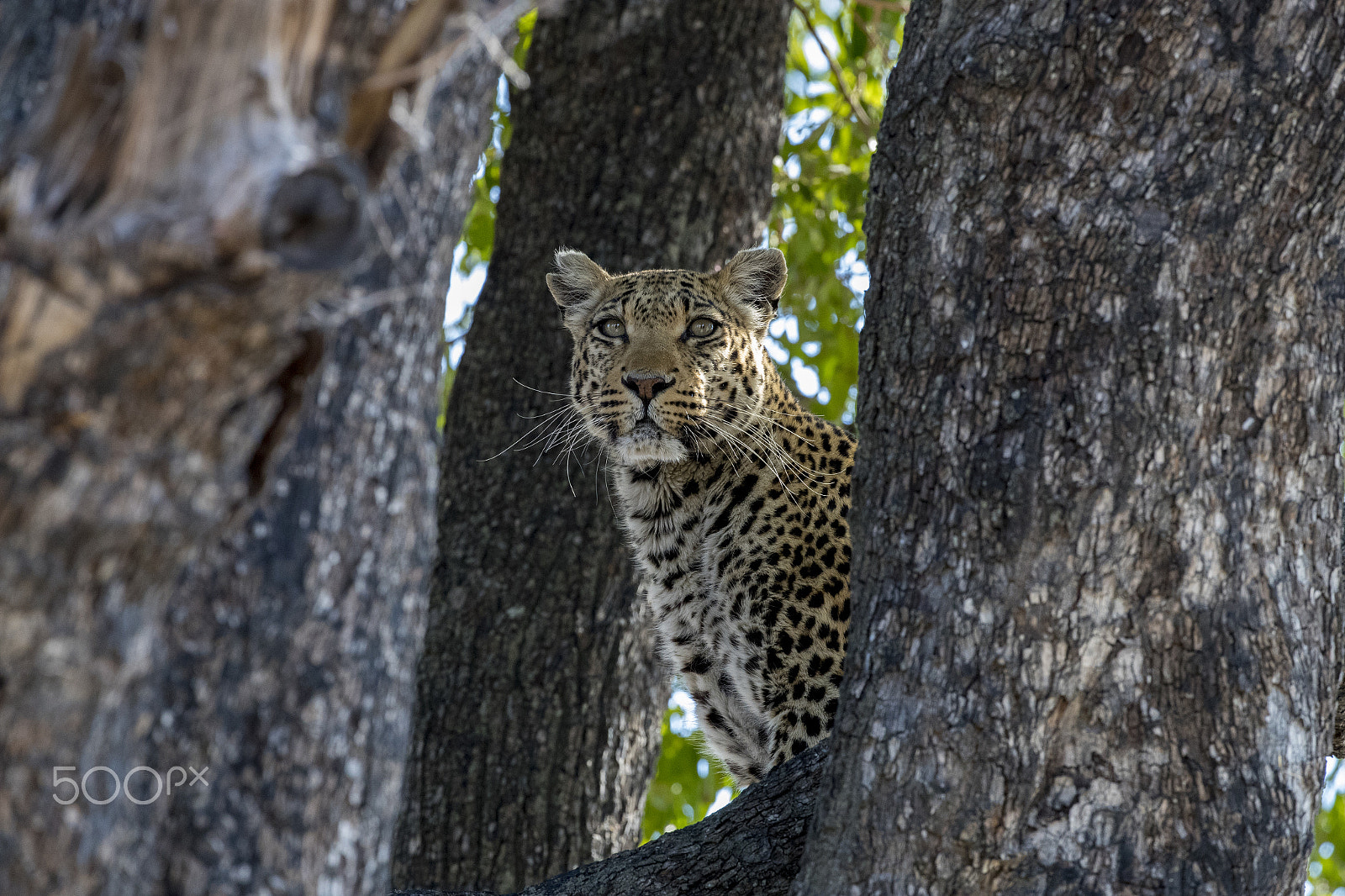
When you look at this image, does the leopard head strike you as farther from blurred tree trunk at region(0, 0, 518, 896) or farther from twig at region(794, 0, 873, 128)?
blurred tree trunk at region(0, 0, 518, 896)

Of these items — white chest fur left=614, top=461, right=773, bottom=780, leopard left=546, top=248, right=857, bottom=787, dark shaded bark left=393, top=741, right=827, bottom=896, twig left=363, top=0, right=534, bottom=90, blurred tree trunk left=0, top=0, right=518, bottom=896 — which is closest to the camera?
blurred tree trunk left=0, top=0, right=518, bottom=896

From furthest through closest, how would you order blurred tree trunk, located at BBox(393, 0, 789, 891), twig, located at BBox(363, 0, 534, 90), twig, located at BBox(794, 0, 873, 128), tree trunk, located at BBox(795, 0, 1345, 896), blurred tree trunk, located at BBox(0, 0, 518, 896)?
twig, located at BBox(794, 0, 873, 128), blurred tree trunk, located at BBox(393, 0, 789, 891), tree trunk, located at BBox(795, 0, 1345, 896), twig, located at BBox(363, 0, 534, 90), blurred tree trunk, located at BBox(0, 0, 518, 896)

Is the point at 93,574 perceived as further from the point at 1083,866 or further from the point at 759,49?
the point at 759,49

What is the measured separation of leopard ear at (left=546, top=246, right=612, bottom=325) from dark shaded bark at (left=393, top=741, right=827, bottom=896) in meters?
2.54

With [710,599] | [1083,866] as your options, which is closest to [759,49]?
[710,599]

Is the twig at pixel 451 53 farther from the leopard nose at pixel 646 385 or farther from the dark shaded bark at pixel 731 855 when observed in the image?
the leopard nose at pixel 646 385

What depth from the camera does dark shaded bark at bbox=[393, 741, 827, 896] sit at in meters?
3.57

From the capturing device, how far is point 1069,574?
9.12 ft

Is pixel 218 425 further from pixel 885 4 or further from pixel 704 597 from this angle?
pixel 885 4

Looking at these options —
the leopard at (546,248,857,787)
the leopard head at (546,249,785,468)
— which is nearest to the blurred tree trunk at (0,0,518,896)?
the leopard at (546,248,857,787)

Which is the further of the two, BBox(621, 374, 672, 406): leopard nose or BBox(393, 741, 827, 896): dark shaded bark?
BBox(621, 374, 672, 406): leopard nose

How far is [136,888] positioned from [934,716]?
1.53 m

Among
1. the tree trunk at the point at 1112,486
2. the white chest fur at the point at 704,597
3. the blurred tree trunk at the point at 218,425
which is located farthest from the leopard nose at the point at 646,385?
the blurred tree trunk at the point at 218,425

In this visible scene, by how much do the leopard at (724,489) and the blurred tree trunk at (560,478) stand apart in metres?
0.29
